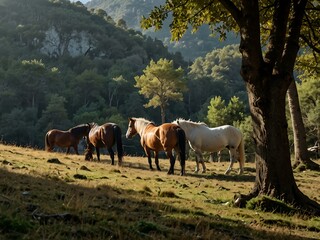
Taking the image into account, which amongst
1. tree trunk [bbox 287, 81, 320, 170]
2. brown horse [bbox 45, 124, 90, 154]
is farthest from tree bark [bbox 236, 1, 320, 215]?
brown horse [bbox 45, 124, 90, 154]

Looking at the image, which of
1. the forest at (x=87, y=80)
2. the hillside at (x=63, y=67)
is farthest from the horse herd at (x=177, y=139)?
the hillside at (x=63, y=67)

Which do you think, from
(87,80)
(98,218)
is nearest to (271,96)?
(98,218)

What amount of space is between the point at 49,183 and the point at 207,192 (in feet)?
16.1

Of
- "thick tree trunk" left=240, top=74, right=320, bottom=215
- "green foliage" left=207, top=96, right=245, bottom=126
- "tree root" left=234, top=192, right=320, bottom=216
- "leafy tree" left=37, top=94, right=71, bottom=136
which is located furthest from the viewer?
"leafy tree" left=37, top=94, right=71, bottom=136

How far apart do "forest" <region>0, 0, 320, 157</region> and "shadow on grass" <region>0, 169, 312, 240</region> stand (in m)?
14.2

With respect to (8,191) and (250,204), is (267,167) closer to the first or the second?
(250,204)

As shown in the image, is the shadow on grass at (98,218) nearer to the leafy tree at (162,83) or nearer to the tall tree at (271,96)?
the tall tree at (271,96)

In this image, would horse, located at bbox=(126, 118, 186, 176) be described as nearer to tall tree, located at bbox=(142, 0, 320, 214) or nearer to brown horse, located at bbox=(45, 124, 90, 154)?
tall tree, located at bbox=(142, 0, 320, 214)

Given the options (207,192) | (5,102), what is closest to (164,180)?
(207,192)

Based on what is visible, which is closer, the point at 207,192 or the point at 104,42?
the point at 207,192

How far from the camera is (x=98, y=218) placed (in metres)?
6.20

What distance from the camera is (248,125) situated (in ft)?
182

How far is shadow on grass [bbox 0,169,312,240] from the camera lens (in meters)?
5.23

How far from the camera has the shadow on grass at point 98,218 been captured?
523 centimetres
